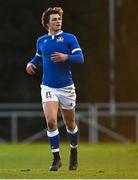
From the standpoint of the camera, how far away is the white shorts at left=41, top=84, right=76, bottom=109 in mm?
15492

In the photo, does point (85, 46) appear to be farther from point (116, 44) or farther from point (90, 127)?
point (90, 127)

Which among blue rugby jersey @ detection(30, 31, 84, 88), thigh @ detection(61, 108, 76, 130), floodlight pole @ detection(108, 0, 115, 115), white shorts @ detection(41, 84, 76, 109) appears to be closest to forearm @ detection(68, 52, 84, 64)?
blue rugby jersey @ detection(30, 31, 84, 88)

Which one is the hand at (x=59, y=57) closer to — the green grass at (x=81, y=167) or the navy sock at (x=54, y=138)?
the navy sock at (x=54, y=138)

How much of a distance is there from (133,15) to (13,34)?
533 cm

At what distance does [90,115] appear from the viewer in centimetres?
3816

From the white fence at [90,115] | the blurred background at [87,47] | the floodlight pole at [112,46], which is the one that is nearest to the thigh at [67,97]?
the white fence at [90,115]

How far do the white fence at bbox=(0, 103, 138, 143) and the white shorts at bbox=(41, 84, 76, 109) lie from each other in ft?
71.8

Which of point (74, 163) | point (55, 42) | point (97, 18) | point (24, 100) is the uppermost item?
point (55, 42)

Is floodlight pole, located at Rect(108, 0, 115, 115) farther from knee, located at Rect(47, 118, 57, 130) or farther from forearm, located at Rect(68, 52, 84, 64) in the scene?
forearm, located at Rect(68, 52, 84, 64)

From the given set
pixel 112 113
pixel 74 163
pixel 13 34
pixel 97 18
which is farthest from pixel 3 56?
pixel 74 163

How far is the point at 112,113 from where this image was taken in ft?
128

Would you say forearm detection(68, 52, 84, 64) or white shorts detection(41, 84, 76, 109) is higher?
forearm detection(68, 52, 84, 64)

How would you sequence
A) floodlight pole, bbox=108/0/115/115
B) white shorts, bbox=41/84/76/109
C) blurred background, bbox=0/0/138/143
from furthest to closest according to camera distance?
blurred background, bbox=0/0/138/143, floodlight pole, bbox=108/0/115/115, white shorts, bbox=41/84/76/109

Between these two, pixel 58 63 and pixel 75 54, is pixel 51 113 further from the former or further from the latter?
pixel 75 54
